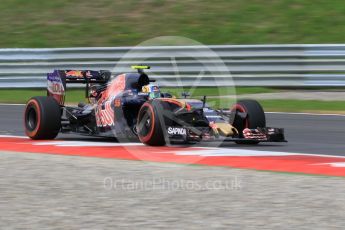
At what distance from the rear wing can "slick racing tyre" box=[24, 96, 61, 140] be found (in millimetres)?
566

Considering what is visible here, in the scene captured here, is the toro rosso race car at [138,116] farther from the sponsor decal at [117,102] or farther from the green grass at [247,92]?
the green grass at [247,92]

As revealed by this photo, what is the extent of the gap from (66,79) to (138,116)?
208cm

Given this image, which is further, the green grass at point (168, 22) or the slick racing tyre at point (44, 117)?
the green grass at point (168, 22)

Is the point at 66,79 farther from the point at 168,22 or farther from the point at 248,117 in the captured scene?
the point at 168,22

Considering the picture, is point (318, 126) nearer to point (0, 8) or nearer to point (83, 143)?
point (83, 143)

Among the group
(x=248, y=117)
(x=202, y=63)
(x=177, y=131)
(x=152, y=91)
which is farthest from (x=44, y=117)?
(x=202, y=63)

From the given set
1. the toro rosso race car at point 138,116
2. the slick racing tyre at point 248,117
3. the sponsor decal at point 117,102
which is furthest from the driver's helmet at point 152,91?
the slick racing tyre at point 248,117

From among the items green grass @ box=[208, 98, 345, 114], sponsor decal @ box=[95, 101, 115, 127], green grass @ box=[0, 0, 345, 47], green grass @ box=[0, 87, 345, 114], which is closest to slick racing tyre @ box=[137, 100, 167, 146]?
sponsor decal @ box=[95, 101, 115, 127]

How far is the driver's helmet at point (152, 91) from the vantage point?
1139 cm

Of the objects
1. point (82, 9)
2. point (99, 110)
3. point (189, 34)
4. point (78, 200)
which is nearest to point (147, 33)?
point (189, 34)

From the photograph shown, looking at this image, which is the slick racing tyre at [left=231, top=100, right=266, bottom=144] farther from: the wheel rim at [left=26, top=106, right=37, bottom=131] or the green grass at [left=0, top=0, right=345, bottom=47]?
the green grass at [left=0, top=0, right=345, bottom=47]

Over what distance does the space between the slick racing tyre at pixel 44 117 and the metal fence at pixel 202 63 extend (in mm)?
7742

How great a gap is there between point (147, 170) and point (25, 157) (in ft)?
6.34

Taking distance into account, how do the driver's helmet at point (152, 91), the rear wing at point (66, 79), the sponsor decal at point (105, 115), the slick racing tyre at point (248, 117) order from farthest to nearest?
1. the rear wing at point (66, 79)
2. the sponsor decal at point (105, 115)
3. the driver's helmet at point (152, 91)
4. the slick racing tyre at point (248, 117)
